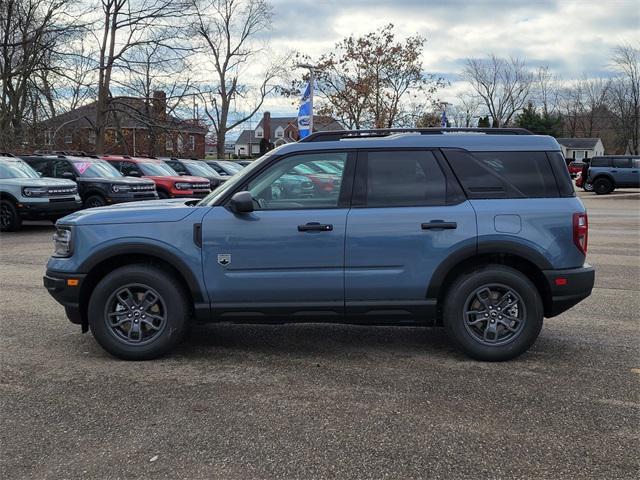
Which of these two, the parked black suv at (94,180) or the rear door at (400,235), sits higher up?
the parked black suv at (94,180)

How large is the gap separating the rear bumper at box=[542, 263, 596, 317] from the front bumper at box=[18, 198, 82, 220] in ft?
39.3

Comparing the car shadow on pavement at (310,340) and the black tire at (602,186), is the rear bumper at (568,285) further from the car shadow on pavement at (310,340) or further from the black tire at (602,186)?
the black tire at (602,186)

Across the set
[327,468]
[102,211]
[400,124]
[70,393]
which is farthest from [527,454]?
[400,124]

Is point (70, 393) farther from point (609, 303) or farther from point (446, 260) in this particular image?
point (609, 303)

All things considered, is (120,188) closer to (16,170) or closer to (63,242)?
(16,170)

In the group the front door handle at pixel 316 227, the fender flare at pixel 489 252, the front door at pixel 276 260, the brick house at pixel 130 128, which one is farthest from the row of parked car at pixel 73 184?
the brick house at pixel 130 128

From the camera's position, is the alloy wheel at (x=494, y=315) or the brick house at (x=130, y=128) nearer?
the alloy wheel at (x=494, y=315)

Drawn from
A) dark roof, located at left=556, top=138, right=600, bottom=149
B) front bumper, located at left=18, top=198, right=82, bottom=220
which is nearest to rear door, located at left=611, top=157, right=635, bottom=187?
Result: front bumper, located at left=18, top=198, right=82, bottom=220

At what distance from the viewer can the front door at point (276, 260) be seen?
4.58 metres

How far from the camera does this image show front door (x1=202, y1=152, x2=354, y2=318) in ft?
15.0

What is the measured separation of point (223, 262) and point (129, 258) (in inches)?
32.4

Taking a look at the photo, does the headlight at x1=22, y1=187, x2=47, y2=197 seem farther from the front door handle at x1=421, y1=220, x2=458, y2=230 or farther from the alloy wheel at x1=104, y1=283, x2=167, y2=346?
the front door handle at x1=421, y1=220, x2=458, y2=230

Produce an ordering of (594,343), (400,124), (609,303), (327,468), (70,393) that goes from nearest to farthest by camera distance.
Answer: (327,468) < (70,393) < (594,343) < (609,303) < (400,124)

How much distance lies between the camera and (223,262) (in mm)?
4605
